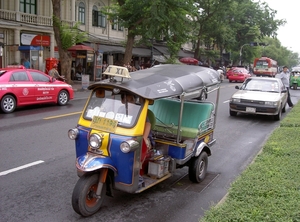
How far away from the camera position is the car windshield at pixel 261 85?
564 inches

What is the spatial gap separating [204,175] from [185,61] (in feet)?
111

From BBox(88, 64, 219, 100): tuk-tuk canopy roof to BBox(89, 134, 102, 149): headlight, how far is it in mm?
741

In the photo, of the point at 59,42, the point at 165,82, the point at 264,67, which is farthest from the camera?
the point at 264,67

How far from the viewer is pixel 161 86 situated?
546 centimetres

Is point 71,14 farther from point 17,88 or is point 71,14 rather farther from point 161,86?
point 161,86

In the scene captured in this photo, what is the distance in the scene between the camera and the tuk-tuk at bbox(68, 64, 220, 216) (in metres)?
4.88

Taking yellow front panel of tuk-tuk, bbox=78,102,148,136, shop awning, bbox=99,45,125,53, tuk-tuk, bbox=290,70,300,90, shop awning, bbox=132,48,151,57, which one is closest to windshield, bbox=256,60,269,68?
shop awning, bbox=132,48,151,57

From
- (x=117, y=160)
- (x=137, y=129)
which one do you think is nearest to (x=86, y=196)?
(x=117, y=160)

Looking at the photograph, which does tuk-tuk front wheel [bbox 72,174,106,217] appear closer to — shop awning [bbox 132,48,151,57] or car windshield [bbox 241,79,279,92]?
car windshield [bbox 241,79,279,92]

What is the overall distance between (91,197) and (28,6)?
81.1ft

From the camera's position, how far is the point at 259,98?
1341 centimetres

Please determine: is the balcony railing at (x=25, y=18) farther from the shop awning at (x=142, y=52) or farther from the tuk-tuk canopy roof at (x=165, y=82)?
the tuk-tuk canopy roof at (x=165, y=82)

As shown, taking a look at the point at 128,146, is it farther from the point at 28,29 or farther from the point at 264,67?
the point at 264,67

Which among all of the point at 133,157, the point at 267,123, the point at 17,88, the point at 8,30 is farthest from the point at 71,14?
the point at 133,157
